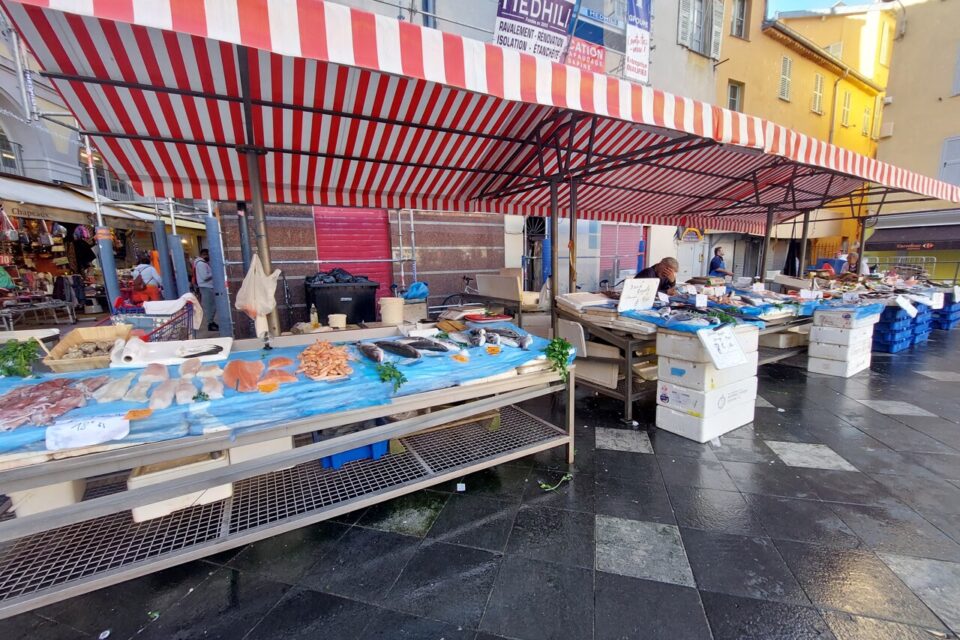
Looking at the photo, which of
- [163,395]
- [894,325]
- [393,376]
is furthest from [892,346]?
[163,395]

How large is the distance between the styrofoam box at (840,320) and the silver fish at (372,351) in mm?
6547

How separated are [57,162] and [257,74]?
54.4 ft

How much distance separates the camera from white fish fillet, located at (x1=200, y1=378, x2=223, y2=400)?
2080mm

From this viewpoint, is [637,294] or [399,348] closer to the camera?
[399,348]

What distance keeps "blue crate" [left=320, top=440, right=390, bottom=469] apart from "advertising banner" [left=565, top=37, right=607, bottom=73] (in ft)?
24.6

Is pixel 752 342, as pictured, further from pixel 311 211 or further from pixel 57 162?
pixel 57 162

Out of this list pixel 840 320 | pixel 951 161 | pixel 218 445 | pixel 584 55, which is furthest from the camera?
pixel 951 161

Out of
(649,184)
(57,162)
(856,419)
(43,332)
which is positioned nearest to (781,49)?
(649,184)

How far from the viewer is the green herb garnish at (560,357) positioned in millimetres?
3011

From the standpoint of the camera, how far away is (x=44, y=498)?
→ 6.77ft

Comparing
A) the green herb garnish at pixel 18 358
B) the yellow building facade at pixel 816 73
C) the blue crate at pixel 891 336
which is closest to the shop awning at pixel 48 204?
the green herb garnish at pixel 18 358

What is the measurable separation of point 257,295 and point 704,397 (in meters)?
4.25

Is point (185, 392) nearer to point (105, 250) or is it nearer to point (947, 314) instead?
point (105, 250)

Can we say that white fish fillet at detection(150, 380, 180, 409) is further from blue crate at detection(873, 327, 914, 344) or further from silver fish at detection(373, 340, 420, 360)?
blue crate at detection(873, 327, 914, 344)
